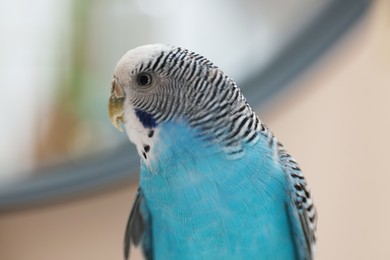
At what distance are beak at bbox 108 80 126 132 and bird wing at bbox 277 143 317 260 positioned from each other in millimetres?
186

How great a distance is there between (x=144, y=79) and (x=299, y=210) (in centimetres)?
23

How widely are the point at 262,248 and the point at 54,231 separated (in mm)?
681

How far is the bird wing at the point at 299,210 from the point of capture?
26.2 inches

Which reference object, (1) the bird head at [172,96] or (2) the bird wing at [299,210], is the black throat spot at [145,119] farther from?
(2) the bird wing at [299,210]

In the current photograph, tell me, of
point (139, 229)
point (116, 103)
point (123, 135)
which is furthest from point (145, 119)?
point (123, 135)

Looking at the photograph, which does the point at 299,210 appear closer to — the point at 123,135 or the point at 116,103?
the point at 116,103

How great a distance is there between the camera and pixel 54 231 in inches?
48.7

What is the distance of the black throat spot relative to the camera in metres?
0.57

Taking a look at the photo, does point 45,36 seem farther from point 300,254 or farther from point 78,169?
point 300,254

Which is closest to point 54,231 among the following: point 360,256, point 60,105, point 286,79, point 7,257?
point 7,257

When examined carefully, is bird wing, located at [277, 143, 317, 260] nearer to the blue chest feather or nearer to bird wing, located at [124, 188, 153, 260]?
the blue chest feather

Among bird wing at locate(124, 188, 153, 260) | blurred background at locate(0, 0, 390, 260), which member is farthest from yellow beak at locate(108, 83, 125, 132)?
blurred background at locate(0, 0, 390, 260)

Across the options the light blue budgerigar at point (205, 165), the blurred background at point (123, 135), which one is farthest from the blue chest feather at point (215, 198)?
the blurred background at point (123, 135)

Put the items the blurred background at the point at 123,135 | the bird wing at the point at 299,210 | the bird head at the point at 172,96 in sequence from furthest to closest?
the blurred background at the point at 123,135 → the bird wing at the point at 299,210 → the bird head at the point at 172,96
